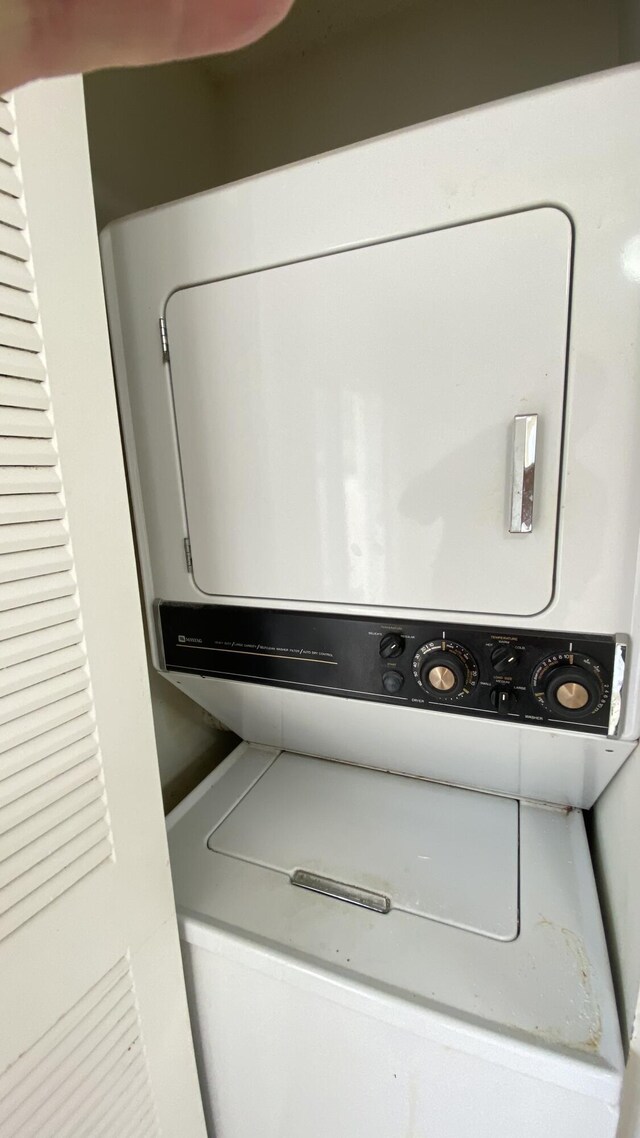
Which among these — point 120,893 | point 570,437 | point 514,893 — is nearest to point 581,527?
point 570,437

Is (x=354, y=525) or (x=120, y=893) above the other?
(x=354, y=525)

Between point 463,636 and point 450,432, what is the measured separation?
312 millimetres

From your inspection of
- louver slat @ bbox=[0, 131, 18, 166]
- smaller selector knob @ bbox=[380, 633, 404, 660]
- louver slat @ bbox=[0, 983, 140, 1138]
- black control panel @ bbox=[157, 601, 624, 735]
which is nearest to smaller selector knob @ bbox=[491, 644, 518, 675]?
black control panel @ bbox=[157, 601, 624, 735]

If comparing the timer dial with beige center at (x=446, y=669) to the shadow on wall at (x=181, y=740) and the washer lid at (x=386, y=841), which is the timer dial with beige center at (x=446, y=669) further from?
the shadow on wall at (x=181, y=740)

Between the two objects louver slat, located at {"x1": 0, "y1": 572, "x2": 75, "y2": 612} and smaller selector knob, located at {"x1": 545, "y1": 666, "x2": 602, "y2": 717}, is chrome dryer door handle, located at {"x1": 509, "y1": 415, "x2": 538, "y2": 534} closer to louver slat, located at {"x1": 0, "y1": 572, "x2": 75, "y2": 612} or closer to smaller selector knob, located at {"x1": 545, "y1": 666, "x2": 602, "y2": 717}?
smaller selector knob, located at {"x1": 545, "y1": 666, "x2": 602, "y2": 717}

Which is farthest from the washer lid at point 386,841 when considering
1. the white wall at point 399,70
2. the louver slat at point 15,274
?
the white wall at point 399,70

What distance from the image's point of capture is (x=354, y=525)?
85 cm

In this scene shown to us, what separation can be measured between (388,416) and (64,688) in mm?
591

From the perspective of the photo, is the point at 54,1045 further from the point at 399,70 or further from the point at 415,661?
the point at 399,70

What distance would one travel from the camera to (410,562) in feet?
2.72

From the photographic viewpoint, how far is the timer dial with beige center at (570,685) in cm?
76

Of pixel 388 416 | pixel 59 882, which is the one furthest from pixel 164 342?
pixel 59 882

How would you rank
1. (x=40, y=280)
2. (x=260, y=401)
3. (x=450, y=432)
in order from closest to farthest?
(x=40, y=280) → (x=450, y=432) → (x=260, y=401)

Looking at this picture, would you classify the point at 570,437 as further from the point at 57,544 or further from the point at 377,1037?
the point at 377,1037
